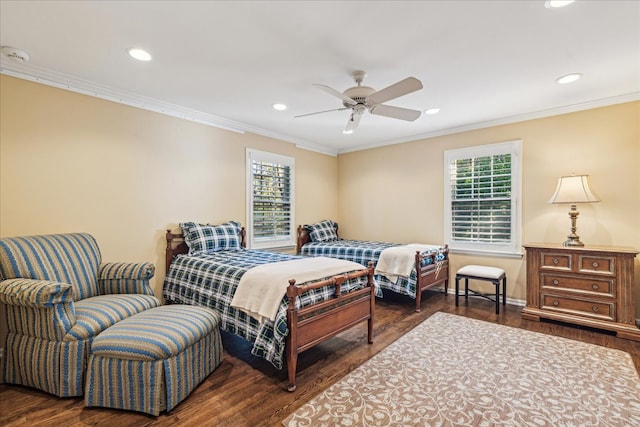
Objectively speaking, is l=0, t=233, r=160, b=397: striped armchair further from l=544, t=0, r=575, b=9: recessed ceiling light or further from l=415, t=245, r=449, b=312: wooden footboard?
l=544, t=0, r=575, b=9: recessed ceiling light

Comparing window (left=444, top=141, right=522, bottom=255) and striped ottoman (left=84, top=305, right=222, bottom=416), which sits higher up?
window (left=444, top=141, right=522, bottom=255)

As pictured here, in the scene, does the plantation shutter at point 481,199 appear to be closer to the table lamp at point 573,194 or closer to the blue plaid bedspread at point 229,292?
the table lamp at point 573,194

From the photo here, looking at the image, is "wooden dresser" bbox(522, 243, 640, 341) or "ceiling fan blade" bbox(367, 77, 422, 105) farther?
"wooden dresser" bbox(522, 243, 640, 341)

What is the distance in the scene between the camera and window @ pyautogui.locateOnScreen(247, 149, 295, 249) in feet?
15.0

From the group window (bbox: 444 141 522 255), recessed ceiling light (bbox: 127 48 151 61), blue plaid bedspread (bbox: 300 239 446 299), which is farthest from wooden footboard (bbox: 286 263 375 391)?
window (bbox: 444 141 522 255)

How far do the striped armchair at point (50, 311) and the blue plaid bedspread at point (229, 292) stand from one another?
0.49 meters

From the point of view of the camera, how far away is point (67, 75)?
2.83 m

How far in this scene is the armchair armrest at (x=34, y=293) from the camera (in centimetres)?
194

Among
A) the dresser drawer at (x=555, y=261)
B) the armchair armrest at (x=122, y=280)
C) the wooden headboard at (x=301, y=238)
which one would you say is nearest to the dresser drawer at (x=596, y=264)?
the dresser drawer at (x=555, y=261)

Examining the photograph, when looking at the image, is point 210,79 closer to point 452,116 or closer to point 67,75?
point 67,75

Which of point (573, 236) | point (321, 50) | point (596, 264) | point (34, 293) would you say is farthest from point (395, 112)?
point (34, 293)

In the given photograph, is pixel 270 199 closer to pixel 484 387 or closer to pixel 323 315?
pixel 323 315

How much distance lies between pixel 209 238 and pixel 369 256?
214 centimetres

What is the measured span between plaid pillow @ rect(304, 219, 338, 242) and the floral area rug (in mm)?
2572
